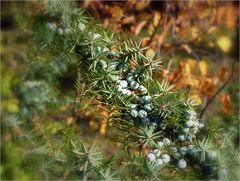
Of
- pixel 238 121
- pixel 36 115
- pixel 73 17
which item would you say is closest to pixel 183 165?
pixel 73 17

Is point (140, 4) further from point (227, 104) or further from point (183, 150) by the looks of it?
point (183, 150)

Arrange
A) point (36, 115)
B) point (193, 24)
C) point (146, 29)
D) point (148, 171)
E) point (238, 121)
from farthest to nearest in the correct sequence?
1. point (193, 24)
2. point (146, 29)
3. point (36, 115)
4. point (238, 121)
5. point (148, 171)

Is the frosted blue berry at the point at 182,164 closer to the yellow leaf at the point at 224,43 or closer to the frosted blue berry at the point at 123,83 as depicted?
the frosted blue berry at the point at 123,83

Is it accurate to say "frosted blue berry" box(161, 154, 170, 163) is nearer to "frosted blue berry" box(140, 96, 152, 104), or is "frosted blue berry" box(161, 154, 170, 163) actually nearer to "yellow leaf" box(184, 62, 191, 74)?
"frosted blue berry" box(140, 96, 152, 104)

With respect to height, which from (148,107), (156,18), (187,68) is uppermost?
(148,107)


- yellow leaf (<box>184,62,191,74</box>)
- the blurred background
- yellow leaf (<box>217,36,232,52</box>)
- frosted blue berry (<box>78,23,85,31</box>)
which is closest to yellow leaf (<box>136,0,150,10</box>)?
the blurred background

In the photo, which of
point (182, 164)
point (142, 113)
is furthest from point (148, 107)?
point (182, 164)

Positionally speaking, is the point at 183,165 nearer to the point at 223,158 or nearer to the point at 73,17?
the point at 223,158

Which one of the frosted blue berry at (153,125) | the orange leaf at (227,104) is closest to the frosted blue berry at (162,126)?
the frosted blue berry at (153,125)
